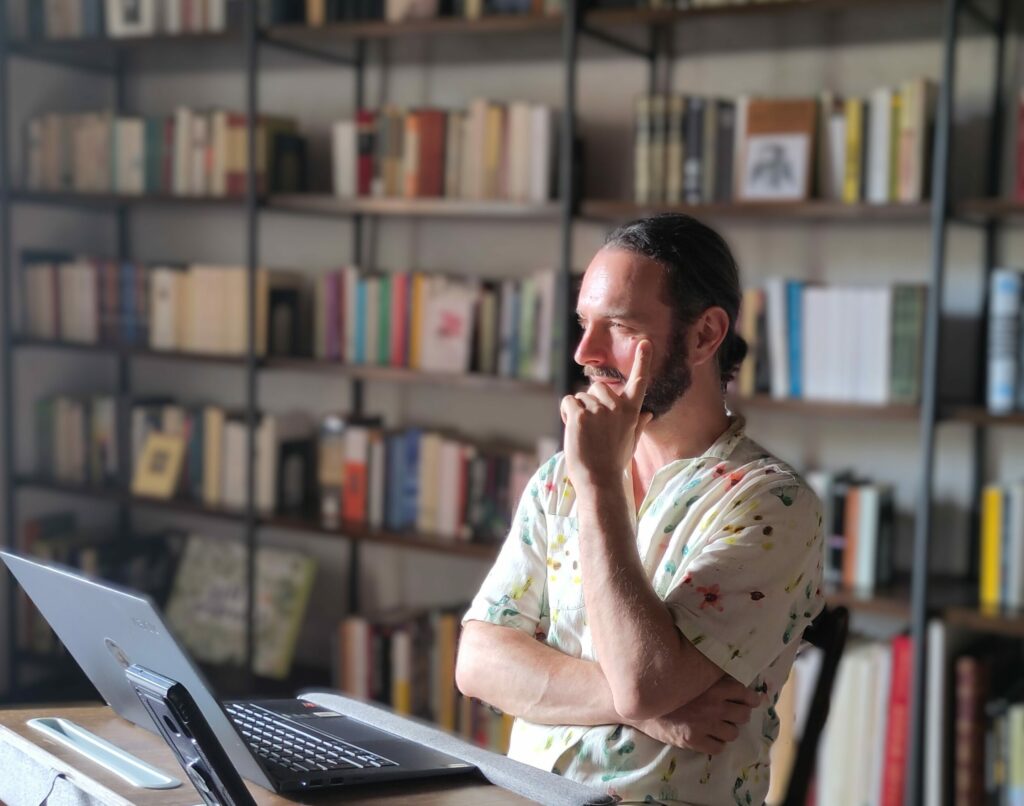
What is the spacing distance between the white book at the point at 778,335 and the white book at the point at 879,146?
0.92 feet

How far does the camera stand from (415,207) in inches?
131

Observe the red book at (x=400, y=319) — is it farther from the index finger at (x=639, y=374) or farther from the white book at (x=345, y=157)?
the index finger at (x=639, y=374)

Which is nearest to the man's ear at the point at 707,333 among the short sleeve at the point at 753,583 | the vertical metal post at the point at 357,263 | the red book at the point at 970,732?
the short sleeve at the point at 753,583

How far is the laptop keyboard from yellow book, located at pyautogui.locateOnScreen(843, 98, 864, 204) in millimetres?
1837

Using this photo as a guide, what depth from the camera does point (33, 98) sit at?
418 centimetres

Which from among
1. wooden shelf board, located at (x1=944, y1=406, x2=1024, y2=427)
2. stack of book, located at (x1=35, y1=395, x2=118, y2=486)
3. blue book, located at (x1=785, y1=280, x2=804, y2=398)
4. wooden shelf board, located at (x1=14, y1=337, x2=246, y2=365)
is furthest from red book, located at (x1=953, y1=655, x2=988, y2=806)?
stack of book, located at (x1=35, y1=395, x2=118, y2=486)

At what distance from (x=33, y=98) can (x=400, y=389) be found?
5.17ft

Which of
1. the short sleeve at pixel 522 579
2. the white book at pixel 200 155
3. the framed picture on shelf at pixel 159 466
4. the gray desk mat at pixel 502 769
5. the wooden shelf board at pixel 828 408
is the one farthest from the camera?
the framed picture on shelf at pixel 159 466

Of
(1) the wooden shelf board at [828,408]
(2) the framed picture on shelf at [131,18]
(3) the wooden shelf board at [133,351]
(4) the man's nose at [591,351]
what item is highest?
(2) the framed picture on shelf at [131,18]

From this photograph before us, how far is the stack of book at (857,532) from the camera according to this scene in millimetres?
2871

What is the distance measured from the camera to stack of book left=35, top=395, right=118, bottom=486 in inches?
159

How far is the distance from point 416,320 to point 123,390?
4.58 ft

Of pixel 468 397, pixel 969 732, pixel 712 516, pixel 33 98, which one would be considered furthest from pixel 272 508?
pixel 712 516

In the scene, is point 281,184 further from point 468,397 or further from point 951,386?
point 951,386
